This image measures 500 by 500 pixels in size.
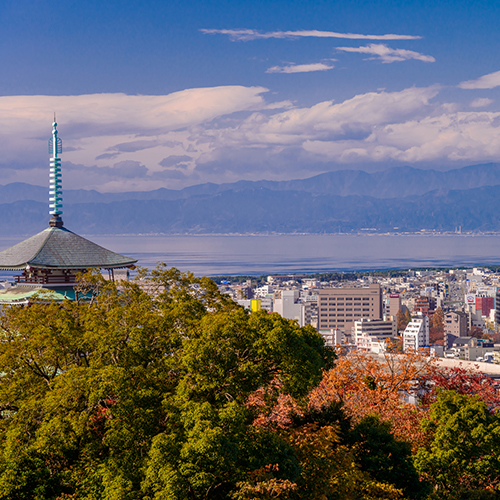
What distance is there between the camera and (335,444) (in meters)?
9.80

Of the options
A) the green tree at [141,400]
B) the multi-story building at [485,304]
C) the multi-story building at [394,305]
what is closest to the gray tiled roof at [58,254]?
the green tree at [141,400]

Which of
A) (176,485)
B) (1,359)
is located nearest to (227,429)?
(176,485)

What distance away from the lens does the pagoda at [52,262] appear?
14.8 meters

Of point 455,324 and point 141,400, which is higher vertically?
point 141,400

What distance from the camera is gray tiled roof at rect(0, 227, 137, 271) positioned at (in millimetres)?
14820

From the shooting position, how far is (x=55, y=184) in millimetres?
16656

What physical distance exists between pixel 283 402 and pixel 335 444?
1.35 m

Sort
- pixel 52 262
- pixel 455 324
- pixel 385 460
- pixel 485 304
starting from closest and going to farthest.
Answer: pixel 385 460 < pixel 52 262 < pixel 455 324 < pixel 485 304

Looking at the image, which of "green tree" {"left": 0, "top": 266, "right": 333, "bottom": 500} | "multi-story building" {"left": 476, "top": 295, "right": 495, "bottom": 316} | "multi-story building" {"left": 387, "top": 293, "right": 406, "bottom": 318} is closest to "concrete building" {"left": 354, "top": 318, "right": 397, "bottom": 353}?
"multi-story building" {"left": 387, "top": 293, "right": 406, "bottom": 318}

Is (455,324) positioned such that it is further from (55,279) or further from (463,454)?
(463,454)

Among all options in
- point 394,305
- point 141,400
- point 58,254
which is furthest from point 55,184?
point 394,305

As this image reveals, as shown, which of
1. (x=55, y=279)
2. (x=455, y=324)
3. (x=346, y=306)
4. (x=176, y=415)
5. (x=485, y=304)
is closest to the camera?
(x=176, y=415)

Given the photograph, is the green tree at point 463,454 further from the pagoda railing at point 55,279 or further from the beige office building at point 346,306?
the beige office building at point 346,306

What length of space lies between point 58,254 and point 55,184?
2.53 meters
